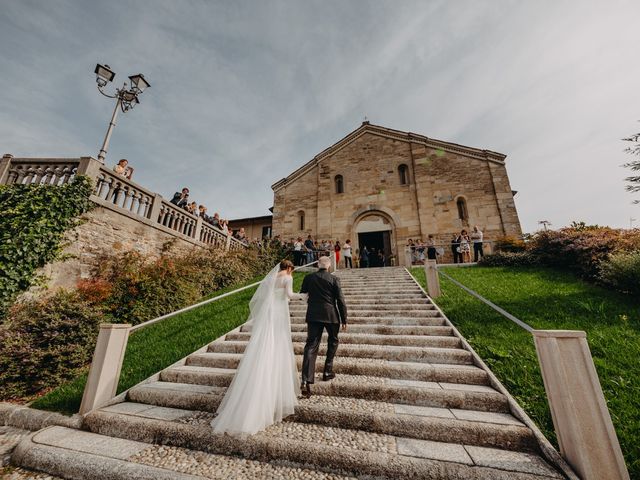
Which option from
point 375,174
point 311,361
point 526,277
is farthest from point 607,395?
point 375,174

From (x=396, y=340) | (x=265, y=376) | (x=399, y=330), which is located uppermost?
(x=399, y=330)

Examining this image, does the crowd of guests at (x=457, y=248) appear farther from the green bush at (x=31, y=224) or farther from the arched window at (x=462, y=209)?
the green bush at (x=31, y=224)

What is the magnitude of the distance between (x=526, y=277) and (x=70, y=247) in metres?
14.0

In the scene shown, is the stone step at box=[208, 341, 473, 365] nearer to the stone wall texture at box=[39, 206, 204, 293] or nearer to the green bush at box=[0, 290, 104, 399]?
the green bush at box=[0, 290, 104, 399]

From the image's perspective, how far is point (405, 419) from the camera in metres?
2.92

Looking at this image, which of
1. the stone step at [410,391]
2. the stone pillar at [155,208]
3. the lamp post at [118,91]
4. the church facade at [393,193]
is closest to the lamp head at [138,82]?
the lamp post at [118,91]

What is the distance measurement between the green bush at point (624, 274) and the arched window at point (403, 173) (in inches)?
443

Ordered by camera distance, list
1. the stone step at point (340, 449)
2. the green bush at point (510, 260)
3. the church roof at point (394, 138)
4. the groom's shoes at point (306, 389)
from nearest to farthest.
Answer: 1. the stone step at point (340, 449)
2. the groom's shoes at point (306, 389)
3. the green bush at point (510, 260)
4. the church roof at point (394, 138)

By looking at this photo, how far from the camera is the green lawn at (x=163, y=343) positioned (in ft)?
13.9

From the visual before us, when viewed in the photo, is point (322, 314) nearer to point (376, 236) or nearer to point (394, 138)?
point (376, 236)

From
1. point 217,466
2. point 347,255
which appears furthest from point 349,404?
point 347,255

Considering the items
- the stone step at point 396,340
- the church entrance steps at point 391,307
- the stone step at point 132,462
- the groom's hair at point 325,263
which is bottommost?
the stone step at point 132,462

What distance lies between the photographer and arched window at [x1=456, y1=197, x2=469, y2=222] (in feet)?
50.5

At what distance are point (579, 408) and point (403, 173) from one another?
54.3 ft
